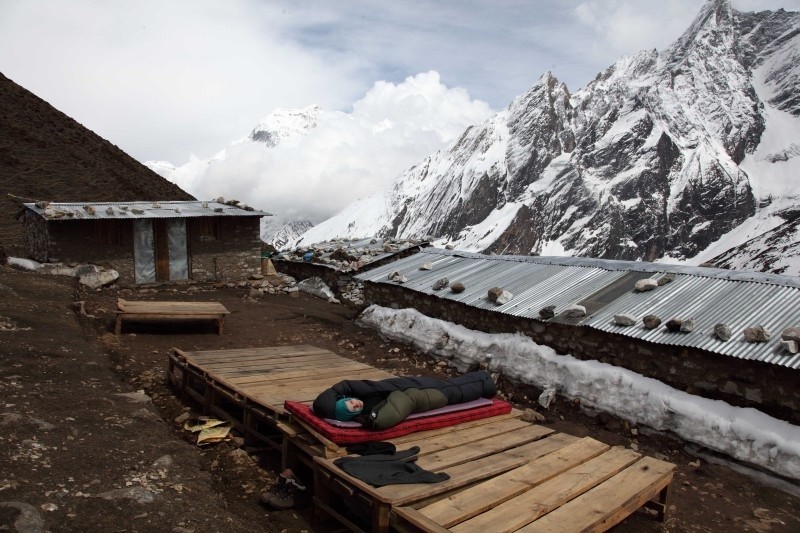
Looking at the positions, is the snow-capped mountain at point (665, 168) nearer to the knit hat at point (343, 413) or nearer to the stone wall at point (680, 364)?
the stone wall at point (680, 364)

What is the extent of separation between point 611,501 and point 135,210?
17622 millimetres

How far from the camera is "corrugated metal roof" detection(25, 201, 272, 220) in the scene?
16362 mm

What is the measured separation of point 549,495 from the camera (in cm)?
412

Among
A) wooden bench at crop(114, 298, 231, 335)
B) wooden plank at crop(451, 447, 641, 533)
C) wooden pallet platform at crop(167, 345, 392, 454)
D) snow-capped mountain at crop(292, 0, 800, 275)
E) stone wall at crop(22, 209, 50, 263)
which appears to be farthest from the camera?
snow-capped mountain at crop(292, 0, 800, 275)

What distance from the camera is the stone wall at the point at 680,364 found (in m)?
6.25

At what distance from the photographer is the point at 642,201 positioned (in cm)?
16038

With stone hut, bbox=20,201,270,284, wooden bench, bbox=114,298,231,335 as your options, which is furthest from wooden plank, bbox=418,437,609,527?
stone hut, bbox=20,201,270,284

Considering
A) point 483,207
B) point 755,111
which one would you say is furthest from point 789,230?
point 483,207

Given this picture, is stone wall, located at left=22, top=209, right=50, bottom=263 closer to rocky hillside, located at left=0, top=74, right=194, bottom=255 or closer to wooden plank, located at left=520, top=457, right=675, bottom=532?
rocky hillside, located at left=0, top=74, right=194, bottom=255

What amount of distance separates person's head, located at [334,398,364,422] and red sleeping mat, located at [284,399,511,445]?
0.40 ft

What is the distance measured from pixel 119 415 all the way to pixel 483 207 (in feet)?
603

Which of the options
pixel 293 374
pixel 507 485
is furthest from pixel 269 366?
pixel 507 485

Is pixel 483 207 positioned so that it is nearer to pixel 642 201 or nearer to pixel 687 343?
pixel 642 201

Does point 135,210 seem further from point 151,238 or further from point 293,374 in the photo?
point 293,374
